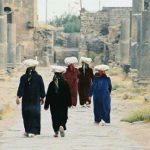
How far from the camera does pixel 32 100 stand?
1530 centimetres

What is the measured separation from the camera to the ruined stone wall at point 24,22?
64.4 m

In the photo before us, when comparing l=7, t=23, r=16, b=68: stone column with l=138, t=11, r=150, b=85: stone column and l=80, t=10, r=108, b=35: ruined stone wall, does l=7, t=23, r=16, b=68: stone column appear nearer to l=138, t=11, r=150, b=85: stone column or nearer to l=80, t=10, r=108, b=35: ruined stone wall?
l=138, t=11, r=150, b=85: stone column

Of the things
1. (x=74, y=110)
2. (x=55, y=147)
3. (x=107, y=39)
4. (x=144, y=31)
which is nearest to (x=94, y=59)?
(x=107, y=39)

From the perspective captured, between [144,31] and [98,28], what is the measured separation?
4082 centimetres

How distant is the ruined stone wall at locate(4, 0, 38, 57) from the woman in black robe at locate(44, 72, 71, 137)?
48816 millimetres

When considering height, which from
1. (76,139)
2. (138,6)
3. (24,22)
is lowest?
(76,139)

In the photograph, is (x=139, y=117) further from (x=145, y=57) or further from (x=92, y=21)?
(x=92, y=21)

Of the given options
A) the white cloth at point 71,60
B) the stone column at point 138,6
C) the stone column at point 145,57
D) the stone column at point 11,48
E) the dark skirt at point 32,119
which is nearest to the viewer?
the dark skirt at point 32,119

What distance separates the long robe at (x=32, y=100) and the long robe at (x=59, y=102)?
22cm

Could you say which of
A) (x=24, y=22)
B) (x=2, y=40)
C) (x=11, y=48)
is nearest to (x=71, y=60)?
(x=2, y=40)

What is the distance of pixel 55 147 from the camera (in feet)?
42.5

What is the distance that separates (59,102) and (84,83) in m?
8.07

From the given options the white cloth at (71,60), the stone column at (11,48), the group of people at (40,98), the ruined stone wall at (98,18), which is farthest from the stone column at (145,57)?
the ruined stone wall at (98,18)

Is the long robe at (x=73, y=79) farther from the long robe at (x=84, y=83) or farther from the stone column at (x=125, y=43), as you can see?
the stone column at (x=125, y=43)
